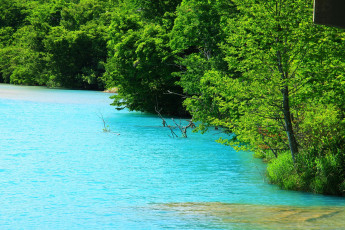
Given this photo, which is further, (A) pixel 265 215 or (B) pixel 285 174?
(B) pixel 285 174

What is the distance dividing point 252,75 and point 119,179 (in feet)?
20.7

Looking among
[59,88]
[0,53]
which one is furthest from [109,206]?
[0,53]

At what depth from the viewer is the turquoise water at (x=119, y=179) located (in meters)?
13.8

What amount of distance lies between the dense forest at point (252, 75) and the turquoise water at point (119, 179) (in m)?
1.21

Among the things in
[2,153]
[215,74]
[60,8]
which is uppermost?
[60,8]

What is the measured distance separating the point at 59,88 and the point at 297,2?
79442 mm

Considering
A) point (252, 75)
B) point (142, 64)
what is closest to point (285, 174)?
point (252, 75)

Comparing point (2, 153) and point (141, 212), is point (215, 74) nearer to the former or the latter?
point (141, 212)

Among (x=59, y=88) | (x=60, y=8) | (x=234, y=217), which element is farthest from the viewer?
(x=60, y=8)

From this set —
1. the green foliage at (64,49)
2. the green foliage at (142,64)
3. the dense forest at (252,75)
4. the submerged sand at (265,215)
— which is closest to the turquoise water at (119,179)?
the submerged sand at (265,215)

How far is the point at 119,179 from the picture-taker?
65.2ft

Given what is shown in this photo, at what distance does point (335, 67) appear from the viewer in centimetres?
1470

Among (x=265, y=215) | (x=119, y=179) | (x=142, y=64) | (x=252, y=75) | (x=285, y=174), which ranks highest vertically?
(x=142, y=64)

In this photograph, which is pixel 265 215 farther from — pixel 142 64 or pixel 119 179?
pixel 142 64
